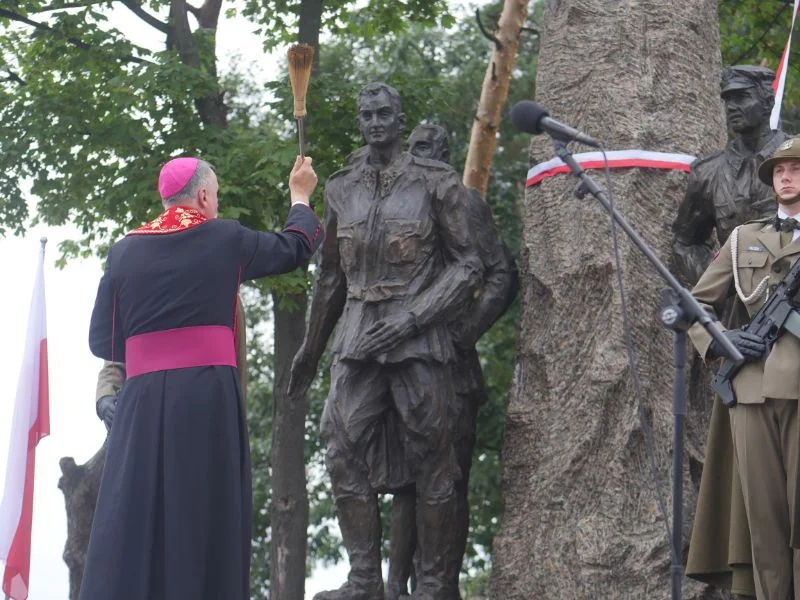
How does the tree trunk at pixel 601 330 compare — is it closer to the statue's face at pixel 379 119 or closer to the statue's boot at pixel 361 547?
the statue's boot at pixel 361 547

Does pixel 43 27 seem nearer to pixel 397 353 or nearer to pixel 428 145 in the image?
pixel 428 145

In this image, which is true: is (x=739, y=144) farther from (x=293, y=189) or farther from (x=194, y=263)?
(x=194, y=263)

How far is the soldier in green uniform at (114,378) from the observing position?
798cm

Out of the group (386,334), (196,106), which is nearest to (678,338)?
(386,334)

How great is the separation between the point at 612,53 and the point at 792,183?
2594 millimetres

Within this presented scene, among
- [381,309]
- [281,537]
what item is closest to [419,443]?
[381,309]

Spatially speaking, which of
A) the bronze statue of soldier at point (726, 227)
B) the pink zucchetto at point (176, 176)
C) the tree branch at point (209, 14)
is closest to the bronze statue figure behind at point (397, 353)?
the bronze statue of soldier at point (726, 227)

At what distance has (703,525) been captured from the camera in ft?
25.7

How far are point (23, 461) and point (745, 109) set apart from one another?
5602 mm

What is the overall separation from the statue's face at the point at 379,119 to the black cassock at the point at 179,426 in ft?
5.92

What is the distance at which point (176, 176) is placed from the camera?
758 centimetres

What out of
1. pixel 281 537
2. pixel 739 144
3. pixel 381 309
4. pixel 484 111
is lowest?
pixel 281 537

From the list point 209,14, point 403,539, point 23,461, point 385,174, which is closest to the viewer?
point 385,174

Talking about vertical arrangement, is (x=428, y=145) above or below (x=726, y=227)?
above
